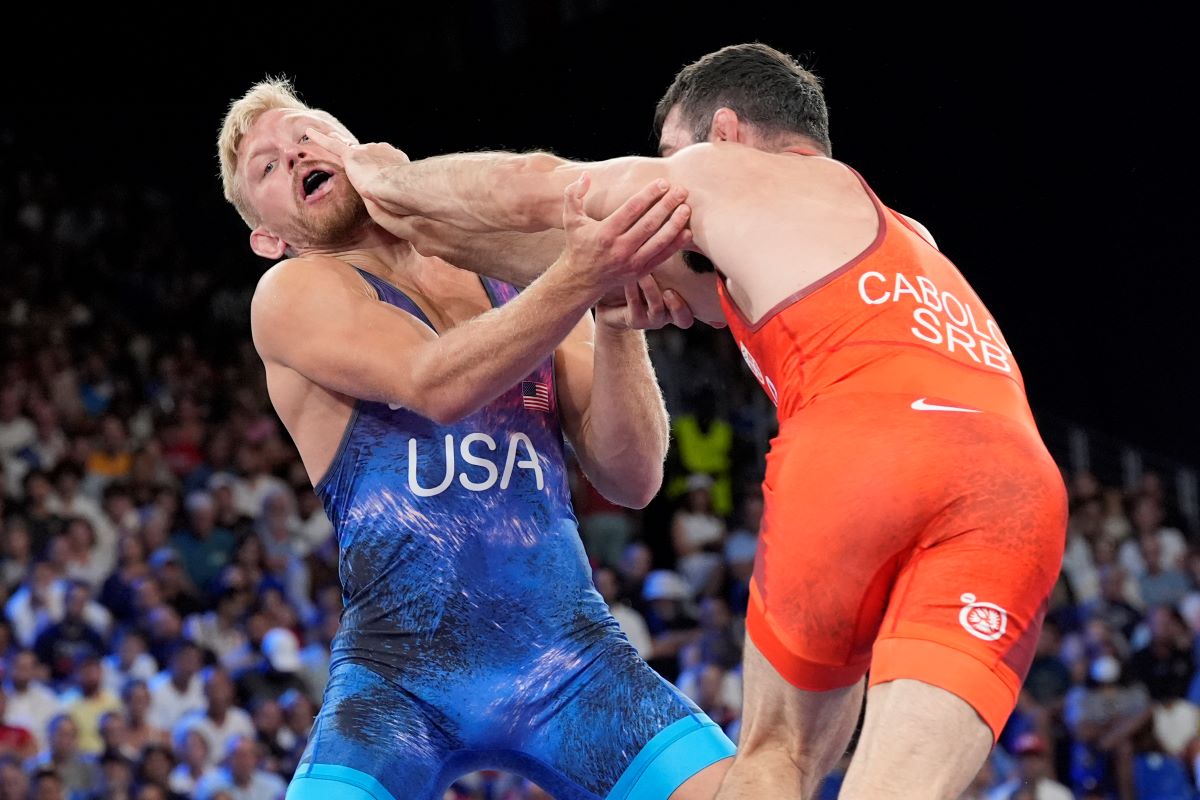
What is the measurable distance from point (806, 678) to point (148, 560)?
26.9 ft

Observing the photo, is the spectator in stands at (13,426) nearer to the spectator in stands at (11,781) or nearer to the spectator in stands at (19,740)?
the spectator in stands at (19,740)

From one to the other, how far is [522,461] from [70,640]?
6648 mm

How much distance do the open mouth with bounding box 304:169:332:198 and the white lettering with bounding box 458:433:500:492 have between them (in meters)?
0.95

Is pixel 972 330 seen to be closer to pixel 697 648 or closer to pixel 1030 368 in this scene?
pixel 697 648

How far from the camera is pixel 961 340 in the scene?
10.2 feet

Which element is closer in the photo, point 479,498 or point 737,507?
point 479,498

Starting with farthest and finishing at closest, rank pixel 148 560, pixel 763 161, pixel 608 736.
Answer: pixel 148 560 < pixel 608 736 < pixel 763 161

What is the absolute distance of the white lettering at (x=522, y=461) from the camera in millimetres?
3856

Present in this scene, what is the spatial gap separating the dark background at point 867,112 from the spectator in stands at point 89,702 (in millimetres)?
6973

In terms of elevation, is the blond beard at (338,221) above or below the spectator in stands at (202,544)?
above

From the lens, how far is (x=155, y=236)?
1627cm

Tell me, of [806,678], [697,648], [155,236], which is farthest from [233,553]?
[806,678]

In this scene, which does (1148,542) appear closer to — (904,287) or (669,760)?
(669,760)

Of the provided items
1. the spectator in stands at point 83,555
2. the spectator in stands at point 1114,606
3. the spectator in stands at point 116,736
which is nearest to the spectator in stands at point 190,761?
the spectator in stands at point 116,736
